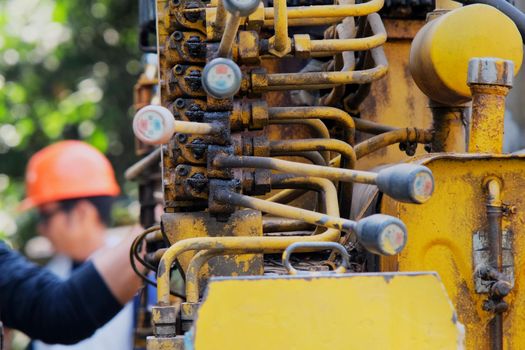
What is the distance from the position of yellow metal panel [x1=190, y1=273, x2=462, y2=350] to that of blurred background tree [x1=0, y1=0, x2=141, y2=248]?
7.13m

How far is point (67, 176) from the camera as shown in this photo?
5.75 m

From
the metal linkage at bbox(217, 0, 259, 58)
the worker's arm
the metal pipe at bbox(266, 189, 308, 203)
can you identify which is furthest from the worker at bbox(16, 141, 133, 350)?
the metal linkage at bbox(217, 0, 259, 58)

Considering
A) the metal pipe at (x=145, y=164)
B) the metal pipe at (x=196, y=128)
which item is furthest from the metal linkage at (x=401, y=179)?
the metal pipe at (x=145, y=164)

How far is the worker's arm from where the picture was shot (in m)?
4.21

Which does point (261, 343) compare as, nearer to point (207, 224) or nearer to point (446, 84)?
point (207, 224)

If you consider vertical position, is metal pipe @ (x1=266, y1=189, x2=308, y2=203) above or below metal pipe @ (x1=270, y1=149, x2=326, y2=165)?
below

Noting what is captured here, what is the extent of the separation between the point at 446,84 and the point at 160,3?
0.77m

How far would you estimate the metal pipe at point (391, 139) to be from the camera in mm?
3242

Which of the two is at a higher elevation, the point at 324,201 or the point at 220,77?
the point at 220,77

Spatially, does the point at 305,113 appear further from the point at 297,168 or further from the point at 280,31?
the point at 297,168

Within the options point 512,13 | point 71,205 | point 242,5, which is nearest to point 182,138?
point 242,5

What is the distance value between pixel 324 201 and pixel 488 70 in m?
0.52

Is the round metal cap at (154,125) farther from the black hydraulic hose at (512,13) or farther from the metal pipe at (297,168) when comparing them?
the black hydraulic hose at (512,13)

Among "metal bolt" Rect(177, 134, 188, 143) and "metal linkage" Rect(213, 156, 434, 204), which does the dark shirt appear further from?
"metal linkage" Rect(213, 156, 434, 204)
